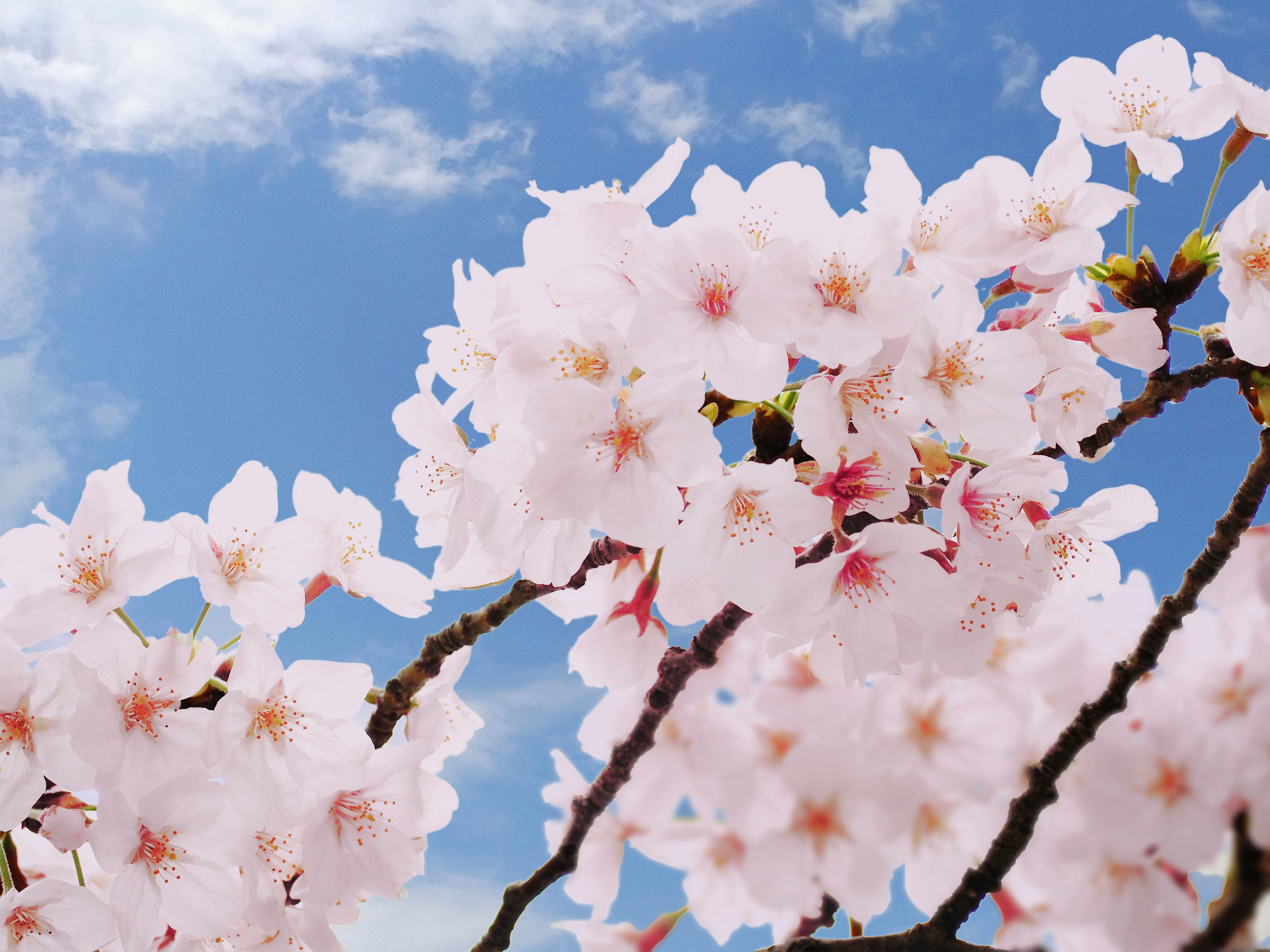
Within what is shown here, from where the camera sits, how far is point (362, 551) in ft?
5.57

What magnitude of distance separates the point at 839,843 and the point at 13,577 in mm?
1369

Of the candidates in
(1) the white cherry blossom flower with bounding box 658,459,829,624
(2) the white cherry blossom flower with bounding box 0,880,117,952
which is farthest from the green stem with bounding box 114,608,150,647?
(1) the white cherry blossom flower with bounding box 658,459,829,624

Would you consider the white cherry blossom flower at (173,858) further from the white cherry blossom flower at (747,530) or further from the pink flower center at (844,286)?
the pink flower center at (844,286)

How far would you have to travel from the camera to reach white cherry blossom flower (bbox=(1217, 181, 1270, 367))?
1238 mm

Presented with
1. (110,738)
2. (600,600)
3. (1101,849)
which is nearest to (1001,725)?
(1101,849)

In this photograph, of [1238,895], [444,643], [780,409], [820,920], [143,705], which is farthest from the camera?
[444,643]

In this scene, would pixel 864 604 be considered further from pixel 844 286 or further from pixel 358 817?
pixel 358 817

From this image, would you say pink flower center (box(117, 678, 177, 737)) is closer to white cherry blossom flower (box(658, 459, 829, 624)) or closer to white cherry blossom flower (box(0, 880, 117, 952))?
white cherry blossom flower (box(0, 880, 117, 952))

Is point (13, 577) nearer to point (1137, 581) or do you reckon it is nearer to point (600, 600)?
point (600, 600)

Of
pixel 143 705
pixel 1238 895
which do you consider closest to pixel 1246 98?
pixel 1238 895

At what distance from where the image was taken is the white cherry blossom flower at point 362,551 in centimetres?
167

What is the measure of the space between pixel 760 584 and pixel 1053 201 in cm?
67

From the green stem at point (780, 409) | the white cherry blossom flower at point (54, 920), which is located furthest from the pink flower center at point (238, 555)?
the green stem at point (780, 409)

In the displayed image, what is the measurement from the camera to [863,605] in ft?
3.53
